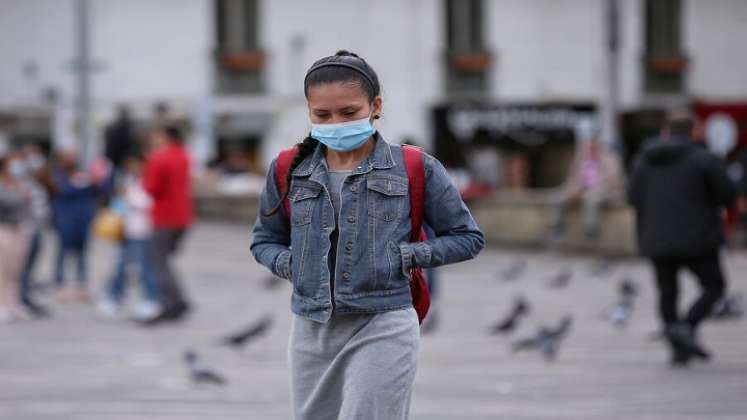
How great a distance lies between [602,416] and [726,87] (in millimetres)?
29854

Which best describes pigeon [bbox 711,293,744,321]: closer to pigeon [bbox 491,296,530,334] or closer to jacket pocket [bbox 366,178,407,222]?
pigeon [bbox 491,296,530,334]

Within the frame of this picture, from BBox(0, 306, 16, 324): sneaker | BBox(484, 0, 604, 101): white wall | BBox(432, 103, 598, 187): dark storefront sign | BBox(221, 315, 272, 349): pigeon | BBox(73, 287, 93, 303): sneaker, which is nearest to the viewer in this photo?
BBox(221, 315, 272, 349): pigeon

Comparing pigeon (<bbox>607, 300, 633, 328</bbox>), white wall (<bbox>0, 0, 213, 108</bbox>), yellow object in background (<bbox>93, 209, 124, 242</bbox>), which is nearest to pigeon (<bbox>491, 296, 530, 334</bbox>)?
pigeon (<bbox>607, 300, 633, 328</bbox>)

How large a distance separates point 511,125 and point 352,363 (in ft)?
104

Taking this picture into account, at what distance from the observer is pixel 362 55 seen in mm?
35781

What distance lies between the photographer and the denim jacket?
461cm

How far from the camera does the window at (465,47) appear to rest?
118 ft

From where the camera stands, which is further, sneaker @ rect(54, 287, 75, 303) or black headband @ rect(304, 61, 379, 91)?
sneaker @ rect(54, 287, 75, 303)

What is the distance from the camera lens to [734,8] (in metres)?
36.9

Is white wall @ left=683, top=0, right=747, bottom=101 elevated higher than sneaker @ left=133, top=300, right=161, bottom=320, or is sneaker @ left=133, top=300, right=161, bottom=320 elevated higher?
white wall @ left=683, top=0, right=747, bottom=101

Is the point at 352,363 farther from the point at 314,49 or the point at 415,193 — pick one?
the point at 314,49

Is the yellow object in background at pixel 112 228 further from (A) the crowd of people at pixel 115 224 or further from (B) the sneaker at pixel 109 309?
(B) the sneaker at pixel 109 309

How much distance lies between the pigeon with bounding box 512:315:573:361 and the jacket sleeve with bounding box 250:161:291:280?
234 inches

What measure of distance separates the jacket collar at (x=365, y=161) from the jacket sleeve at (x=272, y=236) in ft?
0.40
